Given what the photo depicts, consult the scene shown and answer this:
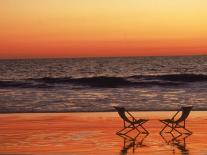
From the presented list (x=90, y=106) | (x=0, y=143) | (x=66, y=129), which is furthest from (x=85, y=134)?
(x=90, y=106)

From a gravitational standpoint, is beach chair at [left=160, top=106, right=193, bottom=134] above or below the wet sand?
above

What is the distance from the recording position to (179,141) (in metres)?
10.1

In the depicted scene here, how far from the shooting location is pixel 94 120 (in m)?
14.0

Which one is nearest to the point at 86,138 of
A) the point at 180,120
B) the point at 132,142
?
the point at 132,142

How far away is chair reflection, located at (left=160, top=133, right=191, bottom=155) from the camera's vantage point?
9000 millimetres

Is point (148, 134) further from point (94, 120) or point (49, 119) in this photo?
point (49, 119)

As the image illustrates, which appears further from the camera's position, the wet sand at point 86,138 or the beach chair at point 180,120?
the beach chair at point 180,120

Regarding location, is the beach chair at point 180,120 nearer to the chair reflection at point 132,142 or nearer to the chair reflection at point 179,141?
the chair reflection at point 179,141

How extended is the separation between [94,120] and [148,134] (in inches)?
120

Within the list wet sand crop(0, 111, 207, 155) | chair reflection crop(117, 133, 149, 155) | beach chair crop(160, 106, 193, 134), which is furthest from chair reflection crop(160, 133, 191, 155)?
chair reflection crop(117, 133, 149, 155)

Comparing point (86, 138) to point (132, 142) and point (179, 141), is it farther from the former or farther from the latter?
point (179, 141)

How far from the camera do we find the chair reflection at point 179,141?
9.00 metres

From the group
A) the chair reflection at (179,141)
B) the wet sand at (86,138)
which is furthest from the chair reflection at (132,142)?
the chair reflection at (179,141)

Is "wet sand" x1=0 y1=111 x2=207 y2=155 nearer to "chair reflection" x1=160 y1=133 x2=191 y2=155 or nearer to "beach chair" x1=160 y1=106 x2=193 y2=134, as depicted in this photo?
"chair reflection" x1=160 y1=133 x2=191 y2=155
